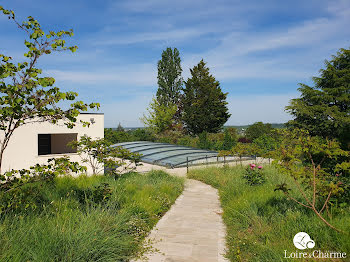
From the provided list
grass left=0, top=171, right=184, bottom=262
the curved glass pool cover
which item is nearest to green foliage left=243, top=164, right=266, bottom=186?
grass left=0, top=171, right=184, bottom=262

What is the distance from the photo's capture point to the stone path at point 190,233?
4594mm

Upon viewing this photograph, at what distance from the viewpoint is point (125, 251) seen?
4.58 metres

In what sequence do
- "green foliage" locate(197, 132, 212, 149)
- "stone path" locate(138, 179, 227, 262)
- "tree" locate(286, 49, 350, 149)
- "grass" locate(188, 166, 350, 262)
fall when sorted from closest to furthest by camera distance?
"grass" locate(188, 166, 350, 262), "stone path" locate(138, 179, 227, 262), "tree" locate(286, 49, 350, 149), "green foliage" locate(197, 132, 212, 149)

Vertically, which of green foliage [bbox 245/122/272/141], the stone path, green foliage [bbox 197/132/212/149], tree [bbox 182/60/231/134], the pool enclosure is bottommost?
the stone path

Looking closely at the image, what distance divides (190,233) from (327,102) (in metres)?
21.6

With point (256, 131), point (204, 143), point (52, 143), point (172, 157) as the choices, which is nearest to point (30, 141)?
point (52, 143)

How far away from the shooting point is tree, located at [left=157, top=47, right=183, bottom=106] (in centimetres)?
4072

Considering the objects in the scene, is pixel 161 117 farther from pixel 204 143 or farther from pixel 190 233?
pixel 190 233

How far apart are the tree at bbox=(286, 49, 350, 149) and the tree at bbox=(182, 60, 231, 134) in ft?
47.3

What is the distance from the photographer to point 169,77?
40.7m

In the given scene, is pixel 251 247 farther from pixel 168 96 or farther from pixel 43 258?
pixel 168 96

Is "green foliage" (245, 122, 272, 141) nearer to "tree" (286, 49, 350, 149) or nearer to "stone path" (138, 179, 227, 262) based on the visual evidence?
"tree" (286, 49, 350, 149)

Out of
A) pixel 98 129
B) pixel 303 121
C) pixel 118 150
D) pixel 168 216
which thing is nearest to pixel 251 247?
pixel 168 216

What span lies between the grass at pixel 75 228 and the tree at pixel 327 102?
18.7 meters
